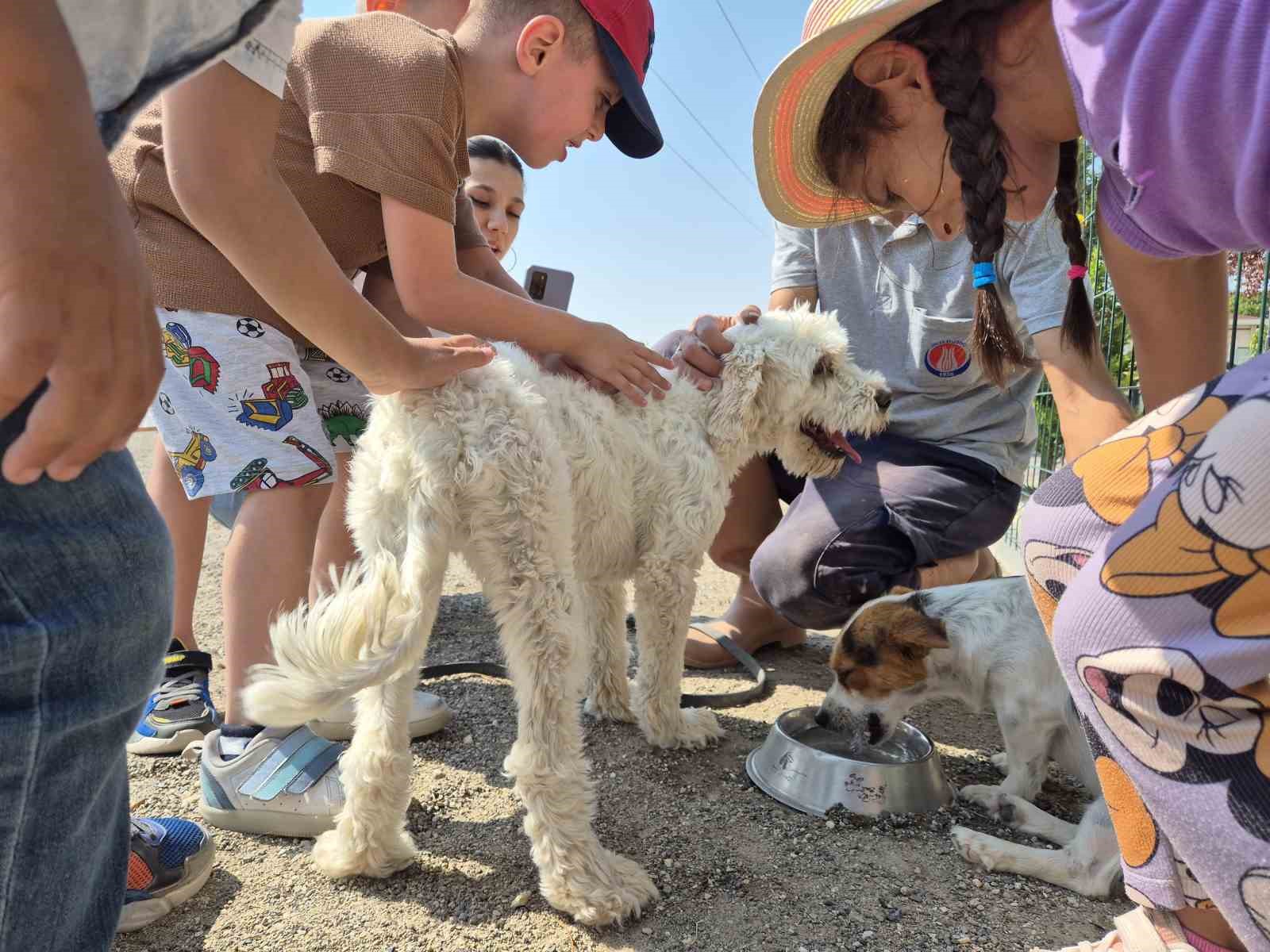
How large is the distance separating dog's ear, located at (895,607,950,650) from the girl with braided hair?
1.08 m

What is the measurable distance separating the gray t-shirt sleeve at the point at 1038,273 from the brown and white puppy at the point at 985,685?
3.29 feet

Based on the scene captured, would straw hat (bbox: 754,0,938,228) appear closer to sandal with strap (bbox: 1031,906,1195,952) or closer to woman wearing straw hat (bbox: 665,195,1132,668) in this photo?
woman wearing straw hat (bbox: 665,195,1132,668)

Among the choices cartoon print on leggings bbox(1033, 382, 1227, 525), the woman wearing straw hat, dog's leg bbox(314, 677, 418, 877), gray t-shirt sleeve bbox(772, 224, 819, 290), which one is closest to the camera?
cartoon print on leggings bbox(1033, 382, 1227, 525)

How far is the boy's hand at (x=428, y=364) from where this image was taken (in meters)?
1.79

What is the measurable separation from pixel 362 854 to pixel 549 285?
3954 millimetres

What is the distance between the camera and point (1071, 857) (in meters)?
2.17

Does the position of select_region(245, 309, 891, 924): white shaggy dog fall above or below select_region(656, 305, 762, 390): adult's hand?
below

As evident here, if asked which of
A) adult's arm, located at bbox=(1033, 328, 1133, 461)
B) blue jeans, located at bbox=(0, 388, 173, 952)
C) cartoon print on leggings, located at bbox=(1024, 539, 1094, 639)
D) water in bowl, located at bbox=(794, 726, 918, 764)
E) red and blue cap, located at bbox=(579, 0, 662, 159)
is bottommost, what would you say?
water in bowl, located at bbox=(794, 726, 918, 764)

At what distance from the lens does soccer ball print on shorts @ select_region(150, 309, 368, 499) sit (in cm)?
231

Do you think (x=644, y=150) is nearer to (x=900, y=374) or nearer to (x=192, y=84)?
(x=900, y=374)

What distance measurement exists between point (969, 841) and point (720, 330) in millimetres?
1991

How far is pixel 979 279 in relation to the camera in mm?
2045

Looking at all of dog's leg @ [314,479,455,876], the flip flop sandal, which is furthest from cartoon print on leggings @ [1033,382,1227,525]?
the flip flop sandal

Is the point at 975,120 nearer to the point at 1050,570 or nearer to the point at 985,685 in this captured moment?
the point at 1050,570
